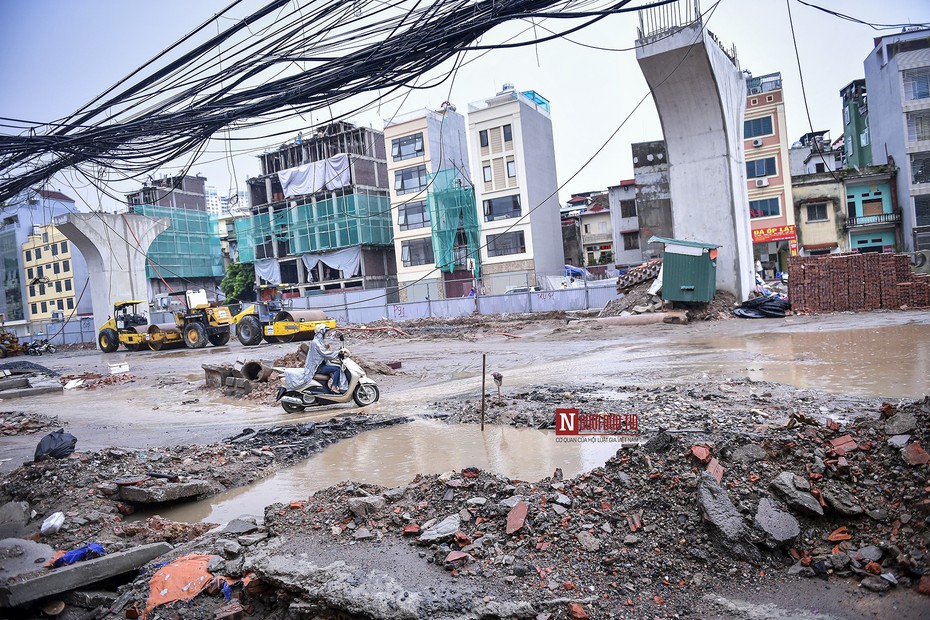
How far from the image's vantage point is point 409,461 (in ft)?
22.4

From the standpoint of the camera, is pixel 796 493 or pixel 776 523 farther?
pixel 796 493

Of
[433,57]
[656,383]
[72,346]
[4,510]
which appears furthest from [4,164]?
[72,346]

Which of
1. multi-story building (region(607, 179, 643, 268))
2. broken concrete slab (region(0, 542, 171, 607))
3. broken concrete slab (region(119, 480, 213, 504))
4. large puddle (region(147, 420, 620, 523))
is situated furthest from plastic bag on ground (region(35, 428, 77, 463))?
multi-story building (region(607, 179, 643, 268))

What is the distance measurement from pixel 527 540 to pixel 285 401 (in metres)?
7.82

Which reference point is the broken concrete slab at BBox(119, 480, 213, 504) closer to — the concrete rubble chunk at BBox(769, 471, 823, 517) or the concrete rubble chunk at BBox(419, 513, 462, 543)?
the concrete rubble chunk at BBox(419, 513, 462, 543)

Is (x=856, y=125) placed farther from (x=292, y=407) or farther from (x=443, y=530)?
A: (x=443, y=530)

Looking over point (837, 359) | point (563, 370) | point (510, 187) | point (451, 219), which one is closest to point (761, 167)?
point (510, 187)

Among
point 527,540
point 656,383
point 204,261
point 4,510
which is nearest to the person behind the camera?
point 527,540

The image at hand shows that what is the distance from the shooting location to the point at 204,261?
2215 inches

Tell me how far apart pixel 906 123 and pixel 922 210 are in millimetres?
5538

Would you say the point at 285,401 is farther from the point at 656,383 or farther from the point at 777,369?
the point at 777,369

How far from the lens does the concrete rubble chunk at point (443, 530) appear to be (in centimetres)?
378

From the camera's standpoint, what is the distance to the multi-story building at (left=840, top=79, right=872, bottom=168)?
45.9 m

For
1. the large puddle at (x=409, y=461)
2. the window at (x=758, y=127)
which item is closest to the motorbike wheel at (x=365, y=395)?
the large puddle at (x=409, y=461)
